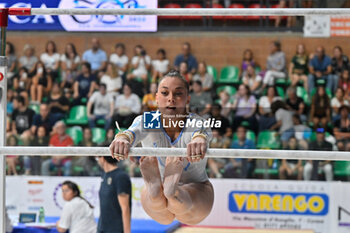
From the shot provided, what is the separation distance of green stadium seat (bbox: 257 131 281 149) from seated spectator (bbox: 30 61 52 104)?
11.0ft

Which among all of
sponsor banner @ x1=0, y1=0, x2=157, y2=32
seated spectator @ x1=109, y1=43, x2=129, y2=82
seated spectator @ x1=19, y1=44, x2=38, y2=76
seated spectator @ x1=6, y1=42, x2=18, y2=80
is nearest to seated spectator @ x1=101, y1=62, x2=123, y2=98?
seated spectator @ x1=109, y1=43, x2=129, y2=82

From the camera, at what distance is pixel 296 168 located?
823 centimetres

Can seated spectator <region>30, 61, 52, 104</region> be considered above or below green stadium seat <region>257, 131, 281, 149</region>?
above

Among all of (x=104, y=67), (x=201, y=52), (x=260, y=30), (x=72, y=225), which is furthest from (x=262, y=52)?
(x=72, y=225)

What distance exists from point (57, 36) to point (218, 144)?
13.9 ft

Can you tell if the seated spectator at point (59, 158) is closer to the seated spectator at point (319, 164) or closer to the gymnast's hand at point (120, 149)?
the seated spectator at point (319, 164)

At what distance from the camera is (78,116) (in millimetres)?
8570

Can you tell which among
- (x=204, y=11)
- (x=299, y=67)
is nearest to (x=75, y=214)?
(x=204, y=11)

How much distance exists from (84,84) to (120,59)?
0.95 m

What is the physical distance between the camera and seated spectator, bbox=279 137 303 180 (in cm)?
808

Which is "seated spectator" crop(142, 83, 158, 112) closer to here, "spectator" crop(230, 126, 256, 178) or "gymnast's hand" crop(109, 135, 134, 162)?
"spectator" crop(230, 126, 256, 178)

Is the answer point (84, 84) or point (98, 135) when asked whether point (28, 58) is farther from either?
point (98, 135)

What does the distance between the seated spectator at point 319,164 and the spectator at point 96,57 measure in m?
3.60

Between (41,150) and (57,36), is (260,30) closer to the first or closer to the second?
(57,36)
